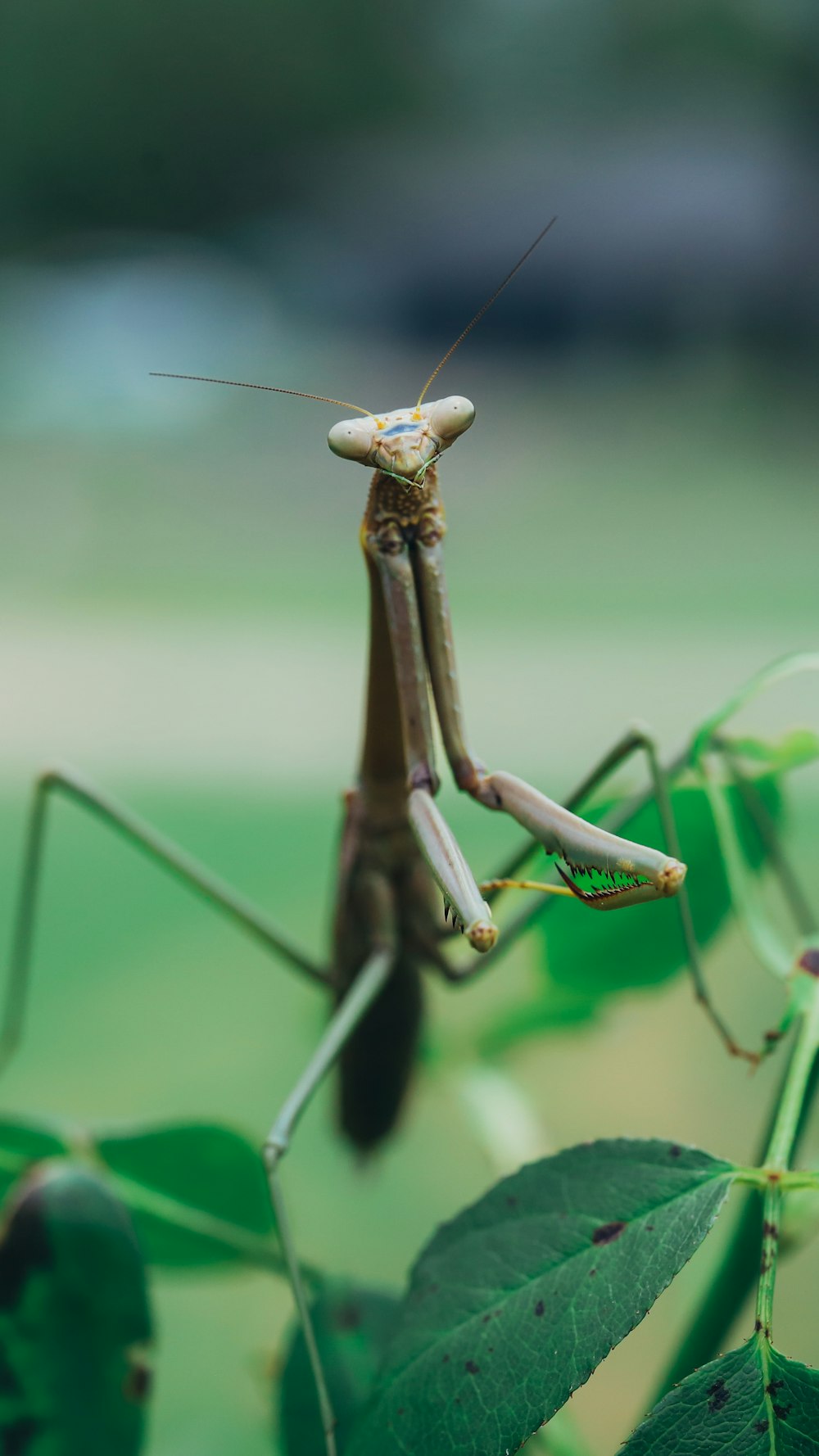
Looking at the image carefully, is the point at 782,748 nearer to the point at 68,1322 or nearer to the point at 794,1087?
the point at 794,1087

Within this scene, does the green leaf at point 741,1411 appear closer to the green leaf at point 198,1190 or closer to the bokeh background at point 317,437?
the green leaf at point 198,1190

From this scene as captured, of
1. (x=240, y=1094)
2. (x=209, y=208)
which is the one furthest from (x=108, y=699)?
(x=209, y=208)

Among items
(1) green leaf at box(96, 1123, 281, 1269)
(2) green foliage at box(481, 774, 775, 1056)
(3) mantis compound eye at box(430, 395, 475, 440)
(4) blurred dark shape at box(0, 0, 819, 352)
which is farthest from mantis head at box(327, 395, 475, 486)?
(4) blurred dark shape at box(0, 0, 819, 352)

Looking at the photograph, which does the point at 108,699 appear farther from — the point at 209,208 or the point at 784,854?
the point at 784,854

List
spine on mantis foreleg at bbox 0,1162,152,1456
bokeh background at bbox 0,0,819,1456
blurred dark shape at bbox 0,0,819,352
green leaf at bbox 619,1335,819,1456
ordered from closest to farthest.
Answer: green leaf at bbox 619,1335,819,1456, spine on mantis foreleg at bbox 0,1162,152,1456, bokeh background at bbox 0,0,819,1456, blurred dark shape at bbox 0,0,819,352

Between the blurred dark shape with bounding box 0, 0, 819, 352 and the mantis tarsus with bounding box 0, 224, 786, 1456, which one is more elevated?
the blurred dark shape with bounding box 0, 0, 819, 352

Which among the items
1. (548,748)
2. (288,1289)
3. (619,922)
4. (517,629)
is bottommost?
(288,1289)

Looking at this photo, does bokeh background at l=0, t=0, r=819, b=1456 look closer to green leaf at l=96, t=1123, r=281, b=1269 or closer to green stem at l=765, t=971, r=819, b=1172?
green leaf at l=96, t=1123, r=281, b=1269
